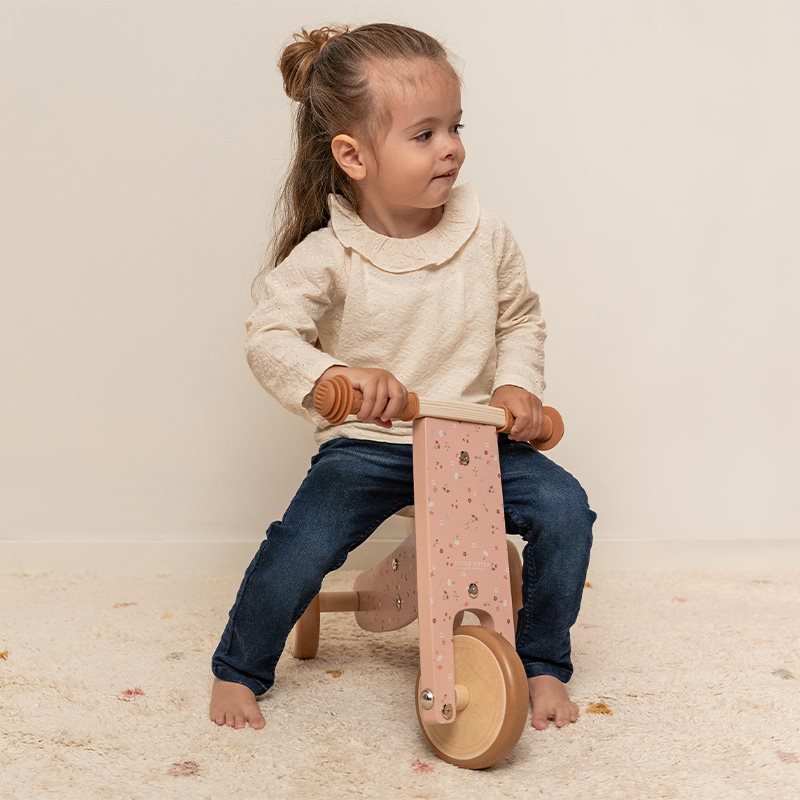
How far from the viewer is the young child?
1.15 metres

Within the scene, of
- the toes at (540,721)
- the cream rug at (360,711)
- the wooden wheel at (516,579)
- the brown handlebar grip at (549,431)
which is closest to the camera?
the cream rug at (360,711)

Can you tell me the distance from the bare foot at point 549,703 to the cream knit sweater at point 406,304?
0.31 meters

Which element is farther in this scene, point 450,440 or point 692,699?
point 692,699

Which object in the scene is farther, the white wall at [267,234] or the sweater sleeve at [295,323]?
the white wall at [267,234]

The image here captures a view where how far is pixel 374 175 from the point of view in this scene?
1.23 metres

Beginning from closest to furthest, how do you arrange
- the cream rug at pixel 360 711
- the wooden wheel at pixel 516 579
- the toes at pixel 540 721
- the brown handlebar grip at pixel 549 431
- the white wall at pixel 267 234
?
the cream rug at pixel 360 711, the toes at pixel 540 721, the brown handlebar grip at pixel 549 431, the wooden wheel at pixel 516 579, the white wall at pixel 267 234

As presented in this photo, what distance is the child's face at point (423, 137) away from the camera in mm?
1186

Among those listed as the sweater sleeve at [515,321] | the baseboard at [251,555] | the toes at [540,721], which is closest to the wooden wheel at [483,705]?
the toes at [540,721]

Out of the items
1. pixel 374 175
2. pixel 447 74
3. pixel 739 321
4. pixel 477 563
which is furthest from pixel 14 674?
pixel 739 321

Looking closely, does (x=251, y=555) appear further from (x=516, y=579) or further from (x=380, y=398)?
(x=380, y=398)

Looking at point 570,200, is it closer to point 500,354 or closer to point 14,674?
point 500,354

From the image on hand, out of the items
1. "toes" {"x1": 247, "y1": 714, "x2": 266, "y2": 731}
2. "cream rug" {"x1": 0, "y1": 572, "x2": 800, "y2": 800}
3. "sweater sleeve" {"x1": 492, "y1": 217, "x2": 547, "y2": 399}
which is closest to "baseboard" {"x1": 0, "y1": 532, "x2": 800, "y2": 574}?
"cream rug" {"x1": 0, "y1": 572, "x2": 800, "y2": 800}

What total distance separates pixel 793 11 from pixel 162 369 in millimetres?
1222

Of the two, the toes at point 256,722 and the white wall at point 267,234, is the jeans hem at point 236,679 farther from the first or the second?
the white wall at point 267,234
